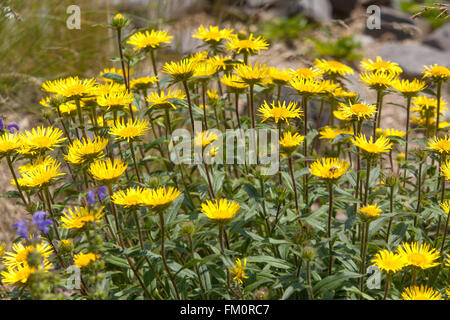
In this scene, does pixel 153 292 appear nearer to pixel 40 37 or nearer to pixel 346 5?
pixel 40 37

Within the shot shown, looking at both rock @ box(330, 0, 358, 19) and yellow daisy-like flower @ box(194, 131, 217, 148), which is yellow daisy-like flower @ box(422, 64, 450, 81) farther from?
rock @ box(330, 0, 358, 19)

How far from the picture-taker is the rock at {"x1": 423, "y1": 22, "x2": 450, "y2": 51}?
5832mm

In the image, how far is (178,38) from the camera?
187 inches

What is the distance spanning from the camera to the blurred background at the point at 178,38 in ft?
11.4

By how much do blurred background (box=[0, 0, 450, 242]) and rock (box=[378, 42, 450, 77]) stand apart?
11 mm

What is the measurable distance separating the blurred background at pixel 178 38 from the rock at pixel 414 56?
11 millimetres

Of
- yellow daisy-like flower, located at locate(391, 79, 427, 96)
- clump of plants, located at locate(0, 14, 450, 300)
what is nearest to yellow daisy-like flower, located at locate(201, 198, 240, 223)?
clump of plants, located at locate(0, 14, 450, 300)

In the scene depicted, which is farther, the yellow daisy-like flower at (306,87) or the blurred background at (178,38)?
the blurred background at (178,38)

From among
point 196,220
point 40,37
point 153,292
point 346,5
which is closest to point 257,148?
point 196,220

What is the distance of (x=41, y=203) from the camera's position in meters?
1.88

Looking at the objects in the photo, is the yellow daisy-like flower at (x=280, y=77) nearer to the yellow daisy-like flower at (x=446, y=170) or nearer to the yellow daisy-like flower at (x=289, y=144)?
the yellow daisy-like flower at (x=289, y=144)

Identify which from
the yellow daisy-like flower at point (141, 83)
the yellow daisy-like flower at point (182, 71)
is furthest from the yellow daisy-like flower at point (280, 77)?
the yellow daisy-like flower at point (141, 83)

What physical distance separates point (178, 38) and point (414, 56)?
2.80m
